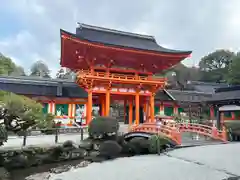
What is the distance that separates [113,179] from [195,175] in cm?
268

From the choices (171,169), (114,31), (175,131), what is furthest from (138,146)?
(114,31)

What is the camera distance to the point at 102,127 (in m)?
11.8

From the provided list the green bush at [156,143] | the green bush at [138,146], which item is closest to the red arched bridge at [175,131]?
the green bush at [156,143]

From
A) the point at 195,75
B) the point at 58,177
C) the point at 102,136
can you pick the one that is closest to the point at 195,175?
the point at 58,177

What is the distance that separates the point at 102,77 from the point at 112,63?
6.75ft

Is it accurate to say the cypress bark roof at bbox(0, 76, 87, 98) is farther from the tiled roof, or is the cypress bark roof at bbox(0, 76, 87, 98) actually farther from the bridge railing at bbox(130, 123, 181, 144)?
the tiled roof

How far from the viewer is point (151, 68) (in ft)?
64.2

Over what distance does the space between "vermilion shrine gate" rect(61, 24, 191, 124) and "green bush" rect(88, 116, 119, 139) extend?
4655 mm

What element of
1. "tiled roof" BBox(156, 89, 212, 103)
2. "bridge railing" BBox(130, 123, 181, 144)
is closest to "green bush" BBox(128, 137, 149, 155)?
"bridge railing" BBox(130, 123, 181, 144)

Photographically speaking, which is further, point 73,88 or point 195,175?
point 73,88

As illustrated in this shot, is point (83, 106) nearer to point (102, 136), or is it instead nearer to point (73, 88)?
point (73, 88)

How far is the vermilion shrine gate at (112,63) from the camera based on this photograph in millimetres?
16391

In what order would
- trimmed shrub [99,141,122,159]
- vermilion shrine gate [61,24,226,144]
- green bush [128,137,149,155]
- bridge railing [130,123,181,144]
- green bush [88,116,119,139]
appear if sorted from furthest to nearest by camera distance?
→ vermilion shrine gate [61,24,226,144]
bridge railing [130,123,181,144]
green bush [128,137,149,155]
green bush [88,116,119,139]
trimmed shrub [99,141,122,159]

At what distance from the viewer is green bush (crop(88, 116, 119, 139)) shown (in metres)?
11.8
